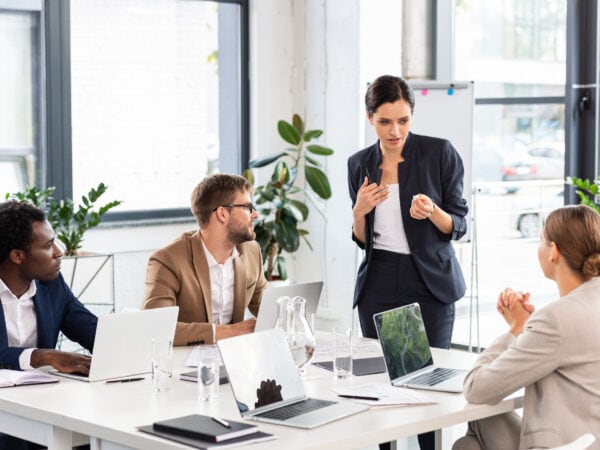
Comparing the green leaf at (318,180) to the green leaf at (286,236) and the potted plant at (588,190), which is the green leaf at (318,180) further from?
the potted plant at (588,190)

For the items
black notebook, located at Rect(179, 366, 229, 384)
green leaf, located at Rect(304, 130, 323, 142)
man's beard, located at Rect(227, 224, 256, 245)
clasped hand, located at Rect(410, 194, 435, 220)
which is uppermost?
green leaf, located at Rect(304, 130, 323, 142)

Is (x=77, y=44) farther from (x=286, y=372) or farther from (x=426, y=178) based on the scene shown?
(x=286, y=372)

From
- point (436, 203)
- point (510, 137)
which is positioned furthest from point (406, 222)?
point (510, 137)

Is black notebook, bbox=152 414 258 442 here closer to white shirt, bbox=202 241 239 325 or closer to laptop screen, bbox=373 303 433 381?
laptop screen, bbox=373 303 433 381

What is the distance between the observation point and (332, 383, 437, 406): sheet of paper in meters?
2.62

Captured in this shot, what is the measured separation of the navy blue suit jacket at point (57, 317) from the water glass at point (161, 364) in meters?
0.59

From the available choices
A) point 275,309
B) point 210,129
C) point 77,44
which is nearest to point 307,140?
point 210,129

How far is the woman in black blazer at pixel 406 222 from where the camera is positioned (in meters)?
3.70

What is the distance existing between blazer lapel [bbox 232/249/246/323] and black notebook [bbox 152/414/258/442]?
4.06ft

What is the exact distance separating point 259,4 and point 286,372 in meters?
4.45

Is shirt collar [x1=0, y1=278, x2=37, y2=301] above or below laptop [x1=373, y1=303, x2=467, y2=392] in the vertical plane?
above

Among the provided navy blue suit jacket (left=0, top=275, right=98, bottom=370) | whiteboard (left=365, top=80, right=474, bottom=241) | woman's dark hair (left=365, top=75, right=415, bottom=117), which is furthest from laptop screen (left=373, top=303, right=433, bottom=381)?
whiteboard (left=365, top=80, right=474, bottom=241)

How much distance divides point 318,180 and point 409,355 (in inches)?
130

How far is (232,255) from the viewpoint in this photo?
3650 mm
